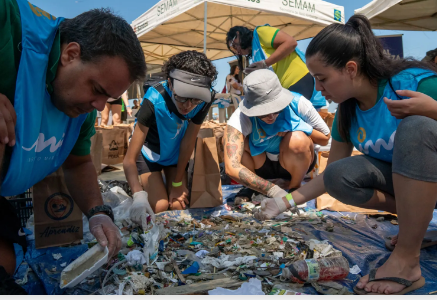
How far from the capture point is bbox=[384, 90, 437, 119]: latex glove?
152cm

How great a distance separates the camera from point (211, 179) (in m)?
2.99

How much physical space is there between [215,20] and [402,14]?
4.53 meters

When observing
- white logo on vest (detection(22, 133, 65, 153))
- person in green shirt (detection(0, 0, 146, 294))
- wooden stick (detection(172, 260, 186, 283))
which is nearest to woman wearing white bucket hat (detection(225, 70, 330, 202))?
wooden stick (detection(172, 260, 186, 283))

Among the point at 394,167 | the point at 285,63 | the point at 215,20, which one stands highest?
the point at 215,20

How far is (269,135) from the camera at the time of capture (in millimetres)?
3084

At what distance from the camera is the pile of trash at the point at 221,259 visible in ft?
5.00

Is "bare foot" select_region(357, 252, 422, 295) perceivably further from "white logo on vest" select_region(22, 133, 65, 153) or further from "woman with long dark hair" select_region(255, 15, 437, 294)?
"white logo on vest" select_region(22, 133, 65, 153)

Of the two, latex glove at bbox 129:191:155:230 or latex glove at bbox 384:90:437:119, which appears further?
latex glove at bbox 129:191:155:230

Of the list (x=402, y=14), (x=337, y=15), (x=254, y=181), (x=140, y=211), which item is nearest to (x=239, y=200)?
(x=254, y=181)

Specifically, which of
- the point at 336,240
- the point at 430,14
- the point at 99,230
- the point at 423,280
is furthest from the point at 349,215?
the point at 430,14

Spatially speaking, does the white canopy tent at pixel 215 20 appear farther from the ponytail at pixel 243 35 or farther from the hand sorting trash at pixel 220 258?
the hand sorting trash at pixel 220 258

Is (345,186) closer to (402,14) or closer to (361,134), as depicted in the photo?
(361,134)

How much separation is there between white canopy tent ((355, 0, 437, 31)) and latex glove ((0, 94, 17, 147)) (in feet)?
18.7

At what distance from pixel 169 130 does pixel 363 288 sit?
2.01 m
